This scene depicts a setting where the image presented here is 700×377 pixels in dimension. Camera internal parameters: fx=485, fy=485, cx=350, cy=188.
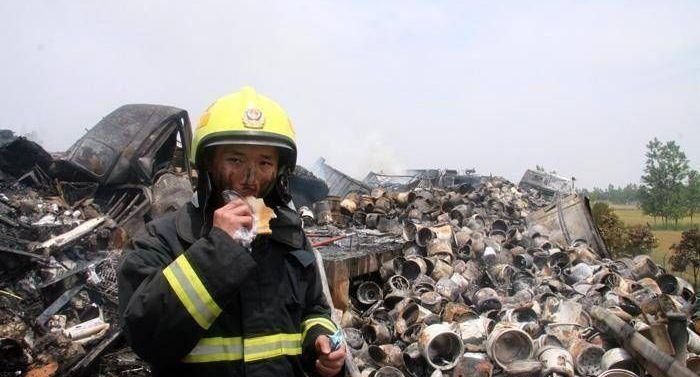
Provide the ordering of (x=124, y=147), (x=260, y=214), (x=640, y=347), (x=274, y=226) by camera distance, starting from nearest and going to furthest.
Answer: (x=260, y=214) → (x=274, y=226) → (x=640, y=347) → (x=124, y=147)

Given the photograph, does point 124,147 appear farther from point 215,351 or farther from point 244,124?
point 215,351

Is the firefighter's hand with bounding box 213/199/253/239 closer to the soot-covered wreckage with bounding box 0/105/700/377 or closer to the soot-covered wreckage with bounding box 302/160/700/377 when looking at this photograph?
the soot-covered wreckage with bounding box 0/105/700/377

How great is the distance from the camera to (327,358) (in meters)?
1.53

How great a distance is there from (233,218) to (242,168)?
0.28 meters

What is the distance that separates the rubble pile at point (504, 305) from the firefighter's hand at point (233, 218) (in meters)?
4.42

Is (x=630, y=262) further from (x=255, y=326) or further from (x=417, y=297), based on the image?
(x=255, y=326)

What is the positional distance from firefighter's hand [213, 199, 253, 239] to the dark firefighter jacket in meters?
0.02

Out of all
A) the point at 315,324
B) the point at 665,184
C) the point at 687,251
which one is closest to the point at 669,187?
the point at 665,184

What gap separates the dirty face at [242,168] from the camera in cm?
156

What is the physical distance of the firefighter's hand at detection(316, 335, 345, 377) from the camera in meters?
1.52

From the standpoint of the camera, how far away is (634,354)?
5121mm

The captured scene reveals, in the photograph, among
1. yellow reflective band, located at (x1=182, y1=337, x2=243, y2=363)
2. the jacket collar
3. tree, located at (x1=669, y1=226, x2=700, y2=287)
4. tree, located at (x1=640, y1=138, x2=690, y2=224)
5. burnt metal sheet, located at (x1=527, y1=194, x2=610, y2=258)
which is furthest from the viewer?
tree, located at (x1=640, y1=138, x2=690, y2=224)

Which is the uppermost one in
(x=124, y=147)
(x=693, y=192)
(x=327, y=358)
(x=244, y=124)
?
(x=244, y=124)

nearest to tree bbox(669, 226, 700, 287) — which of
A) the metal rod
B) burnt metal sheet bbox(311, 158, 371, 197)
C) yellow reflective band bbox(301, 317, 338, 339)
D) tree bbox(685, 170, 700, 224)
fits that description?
burnt metal sheet bbox(311, 158, 371, 197)
